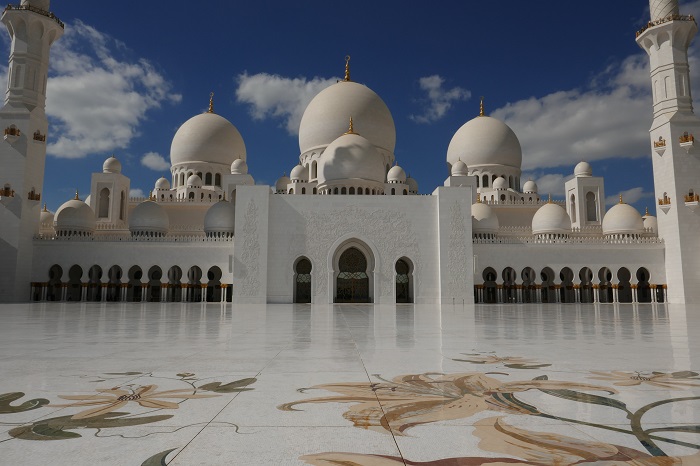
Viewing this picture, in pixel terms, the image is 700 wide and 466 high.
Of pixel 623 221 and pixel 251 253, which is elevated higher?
pixel 623 221

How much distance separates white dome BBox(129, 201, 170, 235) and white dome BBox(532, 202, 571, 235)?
1703 cm

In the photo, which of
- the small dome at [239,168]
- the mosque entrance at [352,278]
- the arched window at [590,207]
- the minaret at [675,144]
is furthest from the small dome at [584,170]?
the small dome at [239,168]

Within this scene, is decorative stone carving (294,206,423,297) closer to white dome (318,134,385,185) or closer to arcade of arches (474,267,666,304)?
white dome (318,134,385,185)

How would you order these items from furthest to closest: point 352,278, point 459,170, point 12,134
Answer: point 459,170 → point 352,278 → point 12,134

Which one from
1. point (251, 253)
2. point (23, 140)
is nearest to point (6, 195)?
point (23, 140)

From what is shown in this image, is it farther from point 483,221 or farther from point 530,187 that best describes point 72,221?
point 530,187

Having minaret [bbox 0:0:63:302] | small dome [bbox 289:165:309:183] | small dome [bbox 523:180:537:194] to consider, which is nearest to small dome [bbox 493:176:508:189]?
small dome [bbox 523:180:537:194]

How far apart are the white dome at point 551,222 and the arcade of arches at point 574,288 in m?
1.90

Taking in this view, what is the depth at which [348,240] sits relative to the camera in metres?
19.8

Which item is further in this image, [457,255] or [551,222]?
[551,222]

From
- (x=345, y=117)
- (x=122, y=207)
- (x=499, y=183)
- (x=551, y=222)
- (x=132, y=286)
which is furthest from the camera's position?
(x=499, y=183)

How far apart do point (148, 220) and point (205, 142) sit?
769cm

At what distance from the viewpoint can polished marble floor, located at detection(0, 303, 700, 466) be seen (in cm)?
160

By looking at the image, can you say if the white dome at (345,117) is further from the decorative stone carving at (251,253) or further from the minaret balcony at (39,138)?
the minaret balcony at (39,138)
